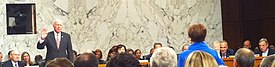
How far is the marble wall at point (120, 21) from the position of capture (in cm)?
1170

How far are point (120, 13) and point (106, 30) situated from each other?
1.56 feet

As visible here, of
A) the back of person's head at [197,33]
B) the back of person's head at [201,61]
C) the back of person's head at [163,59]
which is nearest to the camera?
the back of person's head at [201,61]

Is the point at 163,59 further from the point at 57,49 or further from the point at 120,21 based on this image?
the point at 120,21

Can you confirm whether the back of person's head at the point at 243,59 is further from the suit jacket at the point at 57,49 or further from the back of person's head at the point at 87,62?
the suit jacket at the point at 57,49

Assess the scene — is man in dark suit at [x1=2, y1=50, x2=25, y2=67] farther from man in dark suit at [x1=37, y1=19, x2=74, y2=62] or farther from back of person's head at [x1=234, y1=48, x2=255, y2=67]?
back of person's head at [x1=234, y1=48, x2=255, y2=67]

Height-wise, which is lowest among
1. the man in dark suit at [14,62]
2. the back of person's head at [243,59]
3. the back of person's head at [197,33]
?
the man in dark suit at [14,62]

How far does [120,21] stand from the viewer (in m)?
12.2

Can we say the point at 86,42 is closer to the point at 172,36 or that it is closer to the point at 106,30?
the point at 106,30

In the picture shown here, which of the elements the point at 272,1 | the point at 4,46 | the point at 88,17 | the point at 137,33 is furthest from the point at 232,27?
the point at 4,46

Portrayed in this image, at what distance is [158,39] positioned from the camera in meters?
12.4

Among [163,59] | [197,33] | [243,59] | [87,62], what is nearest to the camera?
[87,62]

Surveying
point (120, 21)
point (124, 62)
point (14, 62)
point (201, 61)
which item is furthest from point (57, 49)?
point (120, 21)

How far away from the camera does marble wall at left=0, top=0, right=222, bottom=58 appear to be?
11703mm

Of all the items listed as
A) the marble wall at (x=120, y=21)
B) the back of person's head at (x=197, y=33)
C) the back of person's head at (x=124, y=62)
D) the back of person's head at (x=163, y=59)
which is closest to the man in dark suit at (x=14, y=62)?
the marble wall at (x=120, y=21)
